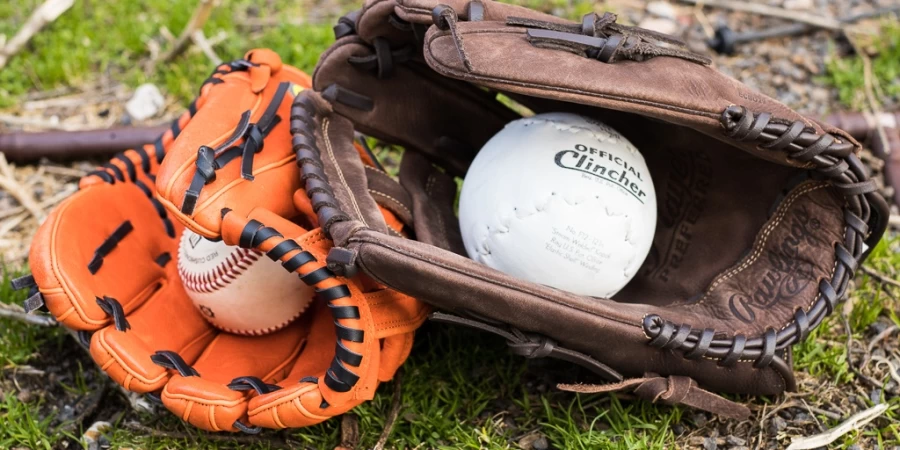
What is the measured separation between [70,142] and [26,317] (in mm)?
1125

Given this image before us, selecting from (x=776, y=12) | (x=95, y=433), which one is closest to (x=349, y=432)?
(x=95, y=433)

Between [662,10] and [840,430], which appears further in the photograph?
[662,10]

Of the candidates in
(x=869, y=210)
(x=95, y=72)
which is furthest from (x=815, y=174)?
(x=95, y=72)

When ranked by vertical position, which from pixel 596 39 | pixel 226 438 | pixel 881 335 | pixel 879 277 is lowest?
pixel 226 438

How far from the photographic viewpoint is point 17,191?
11.3 ft

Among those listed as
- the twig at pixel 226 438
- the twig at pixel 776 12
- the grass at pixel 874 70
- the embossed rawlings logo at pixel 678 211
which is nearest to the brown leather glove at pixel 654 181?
the embossed rawlings logo at pixel 678 211

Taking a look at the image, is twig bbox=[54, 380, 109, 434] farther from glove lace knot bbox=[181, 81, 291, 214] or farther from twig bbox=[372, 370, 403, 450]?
twig bbox=[372, 370, 403, 450]

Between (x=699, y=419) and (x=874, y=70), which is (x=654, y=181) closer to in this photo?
(x=699, y=419)

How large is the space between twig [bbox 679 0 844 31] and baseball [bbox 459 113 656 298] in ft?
7.80

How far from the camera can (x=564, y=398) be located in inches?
102

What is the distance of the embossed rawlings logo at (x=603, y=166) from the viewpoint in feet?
7.49

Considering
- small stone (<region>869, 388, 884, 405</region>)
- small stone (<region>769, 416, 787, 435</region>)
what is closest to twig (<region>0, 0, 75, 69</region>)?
small stone (<region>769, 416, 787, 435</region>)

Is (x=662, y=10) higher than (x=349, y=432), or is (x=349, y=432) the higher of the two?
(x=662, y=10)

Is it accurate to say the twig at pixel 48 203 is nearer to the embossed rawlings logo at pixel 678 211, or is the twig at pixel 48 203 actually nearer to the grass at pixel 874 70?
the embossed rawlings logo at pixel 678 211
